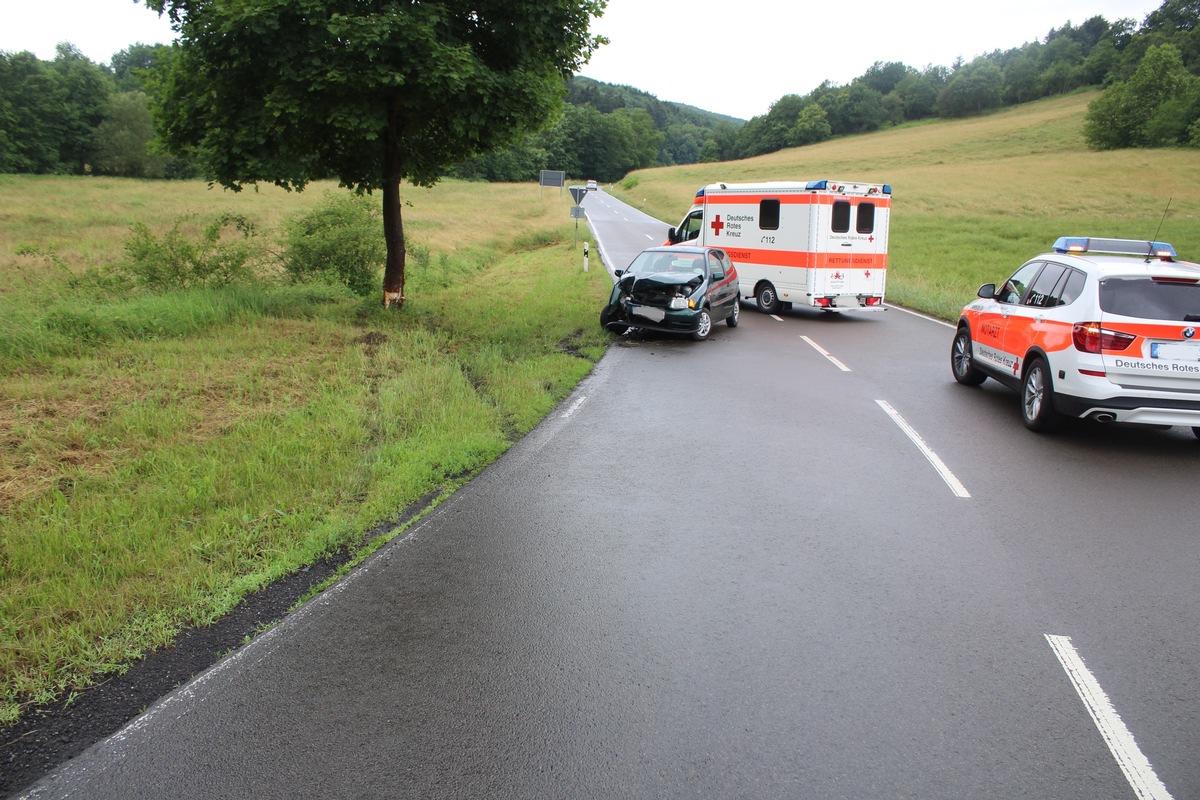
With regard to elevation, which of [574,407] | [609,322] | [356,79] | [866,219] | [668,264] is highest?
[356,79]

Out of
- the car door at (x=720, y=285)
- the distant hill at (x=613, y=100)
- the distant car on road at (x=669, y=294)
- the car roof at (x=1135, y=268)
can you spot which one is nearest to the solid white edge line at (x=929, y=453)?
the car roof at (x=1135, y=268)

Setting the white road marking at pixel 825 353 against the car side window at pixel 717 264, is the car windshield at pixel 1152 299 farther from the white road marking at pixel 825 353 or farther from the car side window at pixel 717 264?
the car side window at pixel 717 264

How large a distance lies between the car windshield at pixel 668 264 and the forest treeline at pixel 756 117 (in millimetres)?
8253

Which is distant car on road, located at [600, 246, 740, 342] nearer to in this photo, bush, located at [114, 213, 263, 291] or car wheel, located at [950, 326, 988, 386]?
car wheel, located at [950, 326, 988, 386]

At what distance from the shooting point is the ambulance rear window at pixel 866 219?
17.2 metres

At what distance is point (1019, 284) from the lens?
9641mm

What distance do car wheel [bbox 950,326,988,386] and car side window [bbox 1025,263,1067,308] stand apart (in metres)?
1.48

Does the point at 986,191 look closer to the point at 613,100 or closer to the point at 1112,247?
the point at 1112,247

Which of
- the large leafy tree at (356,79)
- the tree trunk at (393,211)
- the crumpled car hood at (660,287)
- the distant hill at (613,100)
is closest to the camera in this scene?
the large leafy tree at (356,79)

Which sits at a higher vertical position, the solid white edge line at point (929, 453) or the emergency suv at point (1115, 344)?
the emergency suv at point (1115, 344)

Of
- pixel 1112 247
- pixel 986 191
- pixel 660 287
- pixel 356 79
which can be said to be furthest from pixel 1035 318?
pixel 986 191

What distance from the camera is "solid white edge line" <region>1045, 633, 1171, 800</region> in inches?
119

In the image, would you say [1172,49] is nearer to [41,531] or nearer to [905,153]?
[905,153]

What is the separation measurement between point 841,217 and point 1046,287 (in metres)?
8.49
